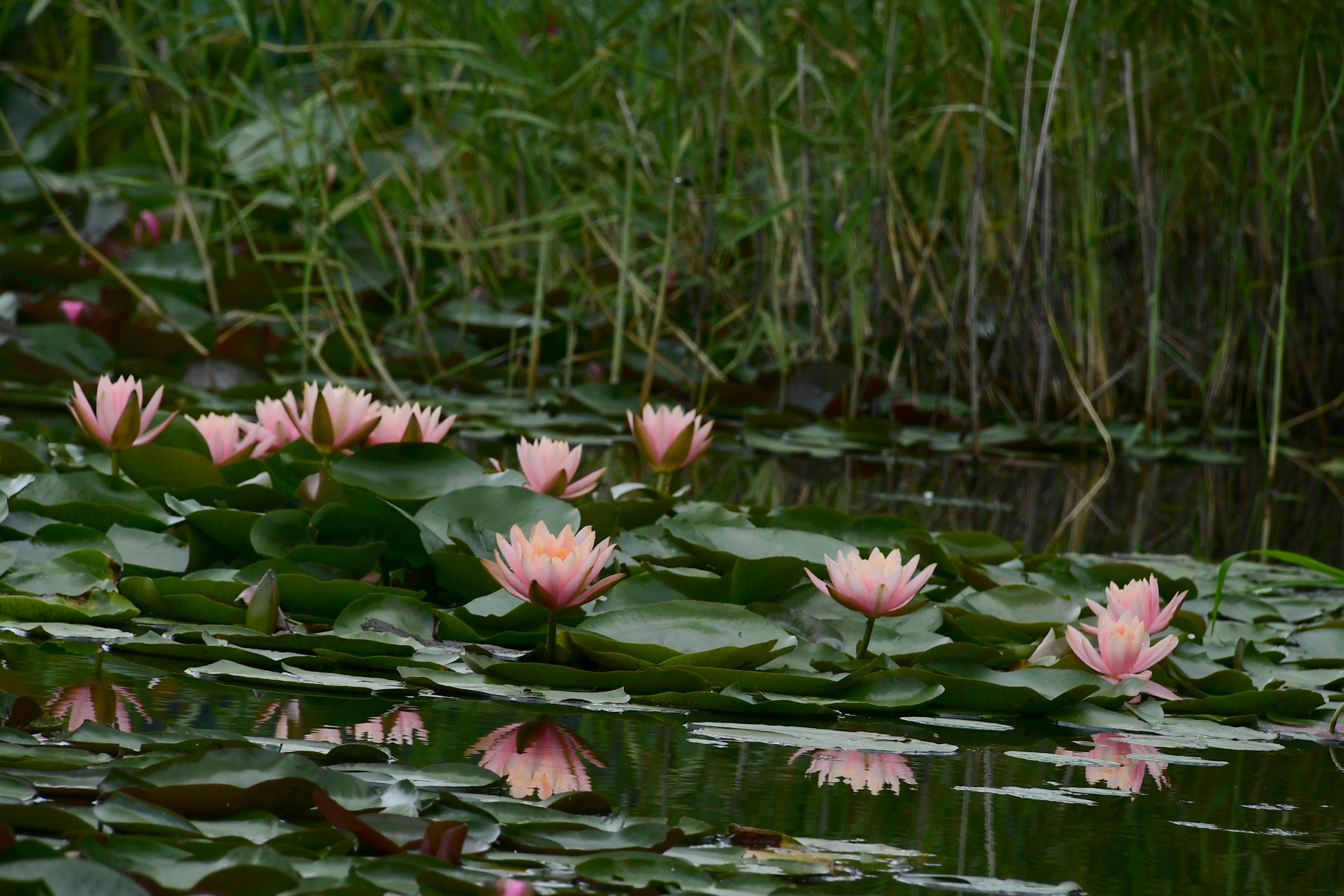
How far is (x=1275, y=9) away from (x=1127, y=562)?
2245 mm

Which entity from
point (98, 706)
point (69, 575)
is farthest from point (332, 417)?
point (98, 706)

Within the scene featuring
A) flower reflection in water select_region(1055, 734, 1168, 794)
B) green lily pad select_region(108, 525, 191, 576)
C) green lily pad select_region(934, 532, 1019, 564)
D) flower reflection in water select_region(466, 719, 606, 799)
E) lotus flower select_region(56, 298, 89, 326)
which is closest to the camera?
flower reflection in water select_region(466, 719, 606, 799)

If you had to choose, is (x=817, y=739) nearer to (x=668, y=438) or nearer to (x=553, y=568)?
(x=553, y=568)

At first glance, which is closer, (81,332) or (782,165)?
(81,332)

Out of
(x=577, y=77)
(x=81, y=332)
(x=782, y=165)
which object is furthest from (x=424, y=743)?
(x=782, y=165)

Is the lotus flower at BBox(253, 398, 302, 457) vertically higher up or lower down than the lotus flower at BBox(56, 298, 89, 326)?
lower down

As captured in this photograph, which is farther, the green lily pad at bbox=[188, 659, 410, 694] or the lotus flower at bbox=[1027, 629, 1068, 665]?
the lotus flower at bbox=[1027, 629, 1068, 665]

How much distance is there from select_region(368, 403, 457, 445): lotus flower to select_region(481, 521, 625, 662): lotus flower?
1.57ft

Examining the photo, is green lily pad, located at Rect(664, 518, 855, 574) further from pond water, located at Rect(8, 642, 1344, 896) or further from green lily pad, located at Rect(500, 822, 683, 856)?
green lily pad, located at Rect(500, 822, 683, 856)

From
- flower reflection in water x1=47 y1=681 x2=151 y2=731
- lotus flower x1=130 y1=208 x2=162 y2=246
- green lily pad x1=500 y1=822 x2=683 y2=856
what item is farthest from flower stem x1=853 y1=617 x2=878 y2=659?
lotus flower x1=130 y1=208 x2=162 y2=246

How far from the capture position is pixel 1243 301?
4.11m

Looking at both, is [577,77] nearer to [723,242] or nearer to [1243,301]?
[723,242]

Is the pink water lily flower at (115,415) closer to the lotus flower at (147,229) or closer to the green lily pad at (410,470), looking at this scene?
the green lily pad at (410,470)

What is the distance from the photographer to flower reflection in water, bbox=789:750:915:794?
0.95 m
